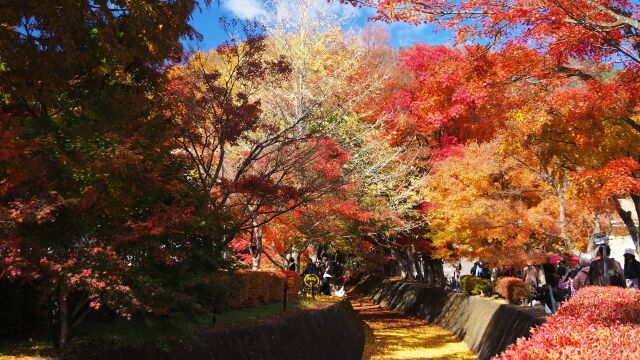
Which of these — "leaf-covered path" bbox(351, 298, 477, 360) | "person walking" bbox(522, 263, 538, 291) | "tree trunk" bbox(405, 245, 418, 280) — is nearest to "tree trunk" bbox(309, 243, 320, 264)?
"leaf-covered path" bbox(351, 298, 477, 360)

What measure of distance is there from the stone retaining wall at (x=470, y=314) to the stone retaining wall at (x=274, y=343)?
3588 mm

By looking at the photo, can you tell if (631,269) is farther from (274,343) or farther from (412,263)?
(412,263)

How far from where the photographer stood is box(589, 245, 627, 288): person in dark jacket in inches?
479

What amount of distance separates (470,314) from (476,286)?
2912 mm

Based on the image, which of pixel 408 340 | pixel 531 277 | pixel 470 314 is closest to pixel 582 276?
pixel 531 277

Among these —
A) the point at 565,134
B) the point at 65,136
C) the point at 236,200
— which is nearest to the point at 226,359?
the point at 65,136

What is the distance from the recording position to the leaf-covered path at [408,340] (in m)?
16.1

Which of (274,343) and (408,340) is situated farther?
(408,340)

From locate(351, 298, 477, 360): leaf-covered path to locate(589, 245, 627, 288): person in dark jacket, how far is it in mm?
4580

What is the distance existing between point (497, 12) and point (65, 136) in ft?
20.3

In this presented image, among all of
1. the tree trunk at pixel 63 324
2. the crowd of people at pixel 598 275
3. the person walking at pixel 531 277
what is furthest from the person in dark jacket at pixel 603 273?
the tree trunk at pixel 63 324

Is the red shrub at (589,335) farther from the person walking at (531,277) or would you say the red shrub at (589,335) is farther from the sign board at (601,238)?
the person walking at (531,277)

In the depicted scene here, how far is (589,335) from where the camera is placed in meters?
5.20

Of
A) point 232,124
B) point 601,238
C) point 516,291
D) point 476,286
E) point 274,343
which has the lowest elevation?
point 274,343
